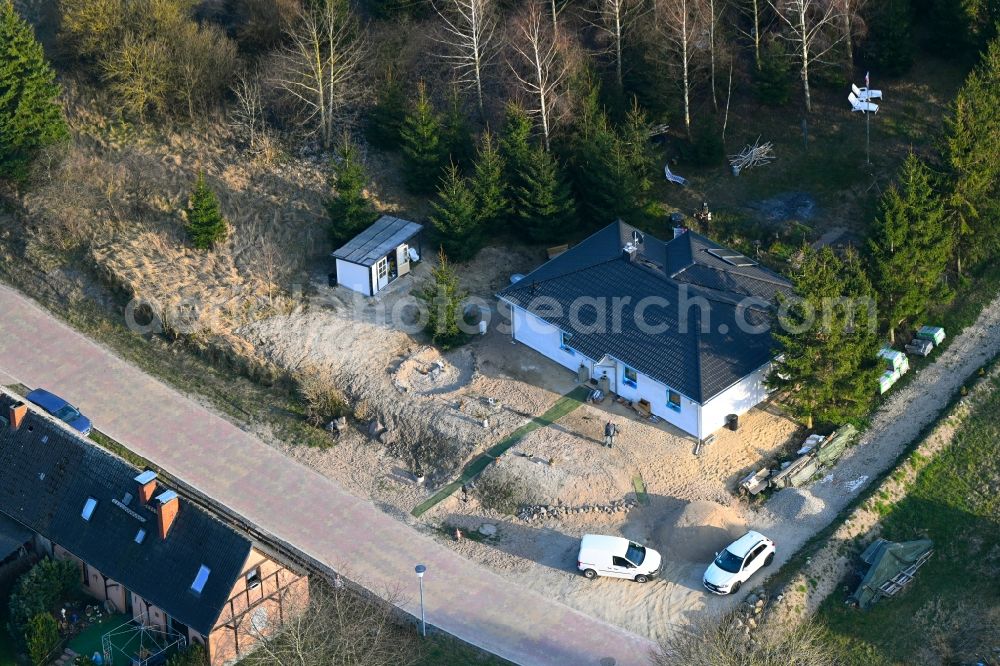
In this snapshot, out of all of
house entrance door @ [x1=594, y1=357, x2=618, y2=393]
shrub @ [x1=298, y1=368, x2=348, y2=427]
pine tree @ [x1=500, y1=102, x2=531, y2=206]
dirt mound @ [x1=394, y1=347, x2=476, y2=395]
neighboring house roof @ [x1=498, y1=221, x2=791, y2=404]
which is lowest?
shrub @ [x1=298, y1=368, x2=348, y2=427]

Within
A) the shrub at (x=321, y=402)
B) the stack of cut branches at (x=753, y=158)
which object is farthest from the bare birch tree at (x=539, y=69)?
the shrub at (x=321, y=402)

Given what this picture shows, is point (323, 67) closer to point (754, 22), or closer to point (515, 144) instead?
point (515, 144)

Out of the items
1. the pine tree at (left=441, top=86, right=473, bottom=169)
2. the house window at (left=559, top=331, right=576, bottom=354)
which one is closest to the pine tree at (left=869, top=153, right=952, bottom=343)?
the house window at (left=559, top=331, right=576, bottom=354)

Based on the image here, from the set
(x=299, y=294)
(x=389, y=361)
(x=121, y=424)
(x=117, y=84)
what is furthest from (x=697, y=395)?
(x=117, y=84)

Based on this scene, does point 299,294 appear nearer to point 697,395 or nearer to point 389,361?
point 389,361

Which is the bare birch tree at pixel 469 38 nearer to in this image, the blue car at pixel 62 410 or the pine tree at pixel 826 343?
the pine tree at pixel 826 343

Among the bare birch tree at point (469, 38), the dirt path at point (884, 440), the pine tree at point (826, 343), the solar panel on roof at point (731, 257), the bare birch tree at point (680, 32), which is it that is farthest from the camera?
the bare birch tree at point (469, 38)

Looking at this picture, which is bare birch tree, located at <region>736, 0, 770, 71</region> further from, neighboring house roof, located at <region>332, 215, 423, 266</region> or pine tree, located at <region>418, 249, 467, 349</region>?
pine tree, located at <region>418, 249, 467, 349</region>
